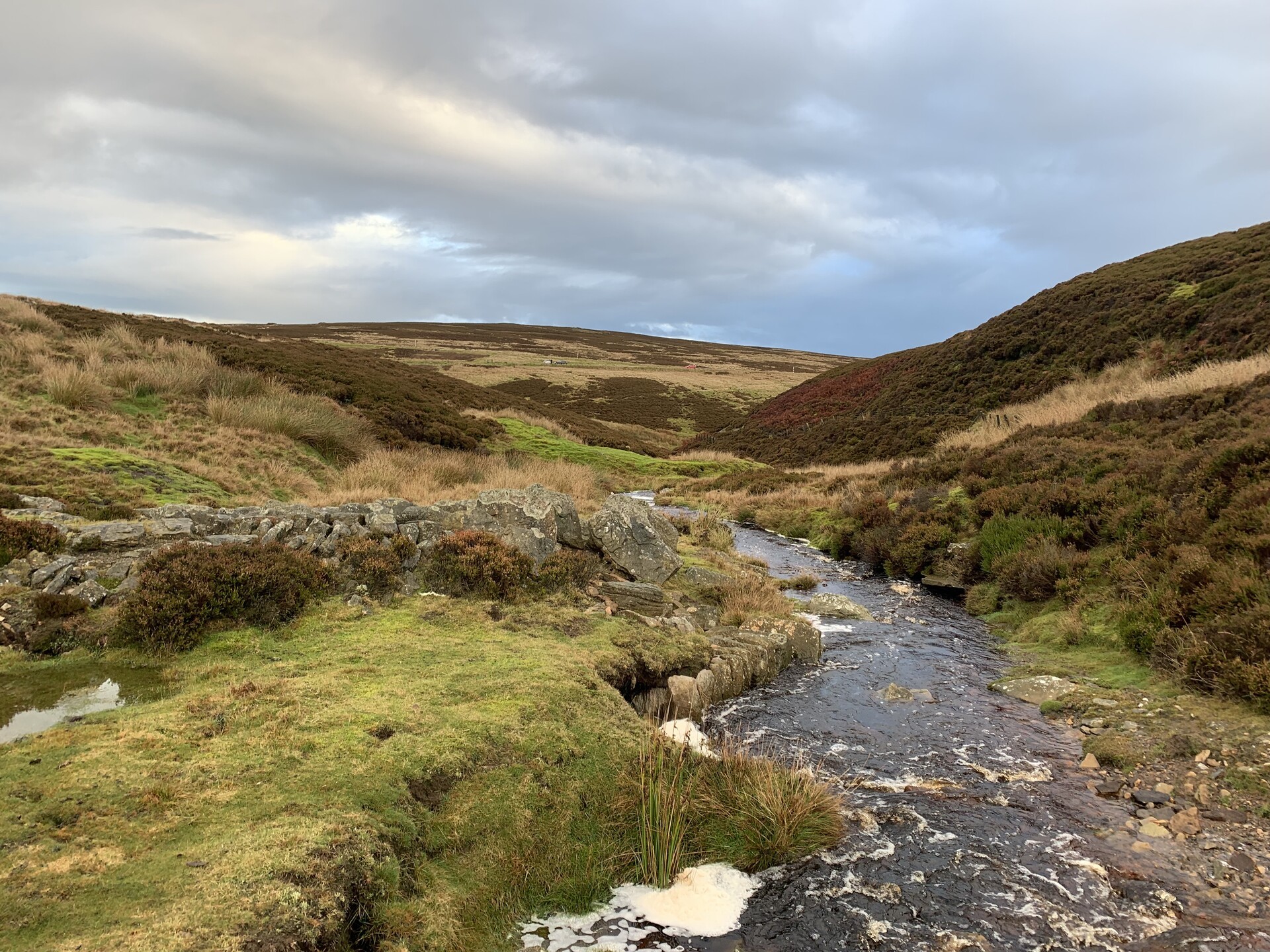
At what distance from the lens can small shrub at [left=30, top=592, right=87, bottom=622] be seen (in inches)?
286

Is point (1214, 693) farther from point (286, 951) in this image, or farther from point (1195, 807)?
point (286, 951)

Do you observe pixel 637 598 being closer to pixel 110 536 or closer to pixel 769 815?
pixel 769 815

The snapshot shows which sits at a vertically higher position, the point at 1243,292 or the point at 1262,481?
the point at 1243,292

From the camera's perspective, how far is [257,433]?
1934 centimetres

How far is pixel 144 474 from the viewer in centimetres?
1422

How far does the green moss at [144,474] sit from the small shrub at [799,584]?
Answer: 12847mm

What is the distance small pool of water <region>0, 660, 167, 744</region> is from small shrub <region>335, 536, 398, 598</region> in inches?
114

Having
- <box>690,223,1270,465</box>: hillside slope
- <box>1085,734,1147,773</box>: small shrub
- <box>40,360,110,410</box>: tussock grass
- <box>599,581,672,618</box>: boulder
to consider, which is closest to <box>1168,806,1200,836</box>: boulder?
<box>1085,734,1147,773</box>: small shrub

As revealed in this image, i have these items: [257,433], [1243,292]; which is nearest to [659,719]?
[257,433]

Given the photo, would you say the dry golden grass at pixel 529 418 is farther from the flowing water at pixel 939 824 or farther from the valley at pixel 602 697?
the flowing water at pixel 939 824

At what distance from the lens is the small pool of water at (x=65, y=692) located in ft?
18.6

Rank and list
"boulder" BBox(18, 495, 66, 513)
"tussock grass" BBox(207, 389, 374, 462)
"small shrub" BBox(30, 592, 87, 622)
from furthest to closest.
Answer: "tussock grass" BBox(207, 389, 374, 462) < "boulder" BBox(18, 495, 66, 513) < "small shrub" BBox(30, 592, 87, 622)

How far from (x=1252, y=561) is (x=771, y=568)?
1013cm

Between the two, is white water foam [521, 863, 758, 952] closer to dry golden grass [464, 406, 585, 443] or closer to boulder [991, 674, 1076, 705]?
boulder [991, 674, 1076, 705]
